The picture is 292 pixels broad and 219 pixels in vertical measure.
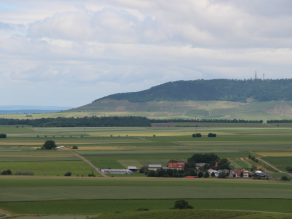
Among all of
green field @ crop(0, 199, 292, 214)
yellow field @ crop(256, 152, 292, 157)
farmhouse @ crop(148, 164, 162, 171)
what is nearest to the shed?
farmhouse @ crop(148, 164, 162, 171)

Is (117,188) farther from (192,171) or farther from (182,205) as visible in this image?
(192,171)

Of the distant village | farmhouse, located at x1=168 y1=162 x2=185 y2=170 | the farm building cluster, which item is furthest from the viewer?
farmhouse, located at x1=168 y1=162 x2=185 y2=170

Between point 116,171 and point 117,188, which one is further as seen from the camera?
point 116,171

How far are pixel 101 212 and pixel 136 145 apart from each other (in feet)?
220

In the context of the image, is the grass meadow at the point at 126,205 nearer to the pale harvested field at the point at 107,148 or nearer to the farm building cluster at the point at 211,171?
the farm building cluster at the point at 211,171

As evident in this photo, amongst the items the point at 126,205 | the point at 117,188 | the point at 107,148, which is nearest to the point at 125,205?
the point at 126,205

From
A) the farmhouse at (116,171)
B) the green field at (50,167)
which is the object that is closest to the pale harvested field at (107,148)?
the green field at (50,167)

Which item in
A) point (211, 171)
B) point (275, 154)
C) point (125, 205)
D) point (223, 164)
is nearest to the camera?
point (125, 205)

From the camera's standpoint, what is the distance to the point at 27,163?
75438mm

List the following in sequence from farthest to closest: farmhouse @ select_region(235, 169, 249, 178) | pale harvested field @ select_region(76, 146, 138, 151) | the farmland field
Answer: pale harvested field @ select_region(76, 146, 138, 151) < farmhouse @ select_region(235, 169, 249, 178) < the farmland field

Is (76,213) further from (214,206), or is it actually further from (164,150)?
(164,150)

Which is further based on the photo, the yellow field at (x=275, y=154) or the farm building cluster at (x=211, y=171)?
the yellow field at (x=275, y=154)

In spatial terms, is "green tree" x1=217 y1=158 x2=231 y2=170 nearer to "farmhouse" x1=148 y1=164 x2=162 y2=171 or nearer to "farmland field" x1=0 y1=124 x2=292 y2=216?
"farmland field" x1=0 y1=124 x2=292 y2=216

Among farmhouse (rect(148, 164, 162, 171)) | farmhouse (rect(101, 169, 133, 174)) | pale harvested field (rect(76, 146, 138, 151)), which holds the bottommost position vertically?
farmhouse (rect(101, 169, 133, 174))
